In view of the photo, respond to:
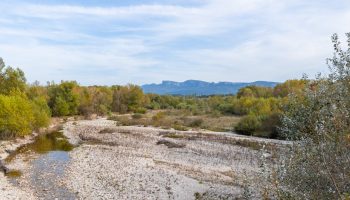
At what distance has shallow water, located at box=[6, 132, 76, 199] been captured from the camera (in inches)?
981

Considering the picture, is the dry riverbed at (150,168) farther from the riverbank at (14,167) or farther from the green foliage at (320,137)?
the green foliage at (320,137)

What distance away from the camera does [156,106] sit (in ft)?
406

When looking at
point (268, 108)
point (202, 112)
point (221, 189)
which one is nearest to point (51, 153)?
point (221, 189)

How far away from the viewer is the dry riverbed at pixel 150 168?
79.4 ft

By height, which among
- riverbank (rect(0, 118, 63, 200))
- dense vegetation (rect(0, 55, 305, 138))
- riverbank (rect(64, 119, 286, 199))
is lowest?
riverbank (rect(64, 119, 286, 199))

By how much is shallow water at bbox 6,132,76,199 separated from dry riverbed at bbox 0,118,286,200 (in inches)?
5.0

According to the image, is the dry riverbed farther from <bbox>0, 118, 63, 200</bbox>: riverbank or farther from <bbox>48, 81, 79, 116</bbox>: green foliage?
<bbox>48, 81, 79, 116</bbox>: green foliage

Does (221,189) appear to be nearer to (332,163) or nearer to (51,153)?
(332,163)

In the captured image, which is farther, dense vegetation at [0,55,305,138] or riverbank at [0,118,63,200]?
dense vegetation at [0,55,305,138]

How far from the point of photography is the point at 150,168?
105 feet

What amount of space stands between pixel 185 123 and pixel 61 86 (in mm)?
32053

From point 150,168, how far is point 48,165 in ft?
32.5

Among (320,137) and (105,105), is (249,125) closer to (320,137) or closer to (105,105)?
(105,105)

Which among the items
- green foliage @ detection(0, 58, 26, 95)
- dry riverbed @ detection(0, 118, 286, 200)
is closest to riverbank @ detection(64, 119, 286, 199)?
dry riverbed @ detection(0, 118, 286, 200)
